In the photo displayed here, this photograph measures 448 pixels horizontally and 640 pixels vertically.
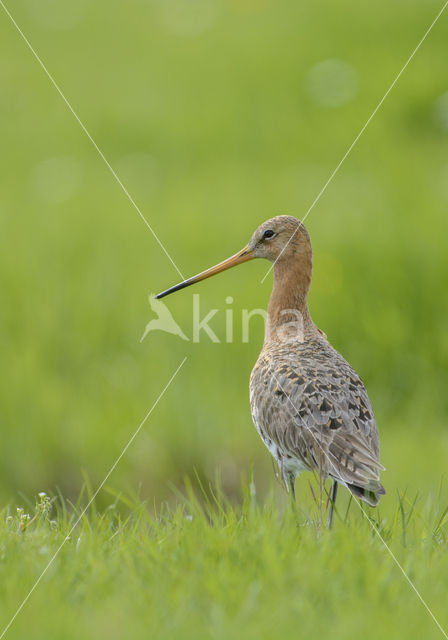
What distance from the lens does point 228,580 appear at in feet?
11.6

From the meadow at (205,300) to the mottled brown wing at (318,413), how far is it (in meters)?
0.30

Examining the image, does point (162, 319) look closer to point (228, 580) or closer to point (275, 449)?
point (275, 449)

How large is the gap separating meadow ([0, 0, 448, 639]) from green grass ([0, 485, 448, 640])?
0.01m

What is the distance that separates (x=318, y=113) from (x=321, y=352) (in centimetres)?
914

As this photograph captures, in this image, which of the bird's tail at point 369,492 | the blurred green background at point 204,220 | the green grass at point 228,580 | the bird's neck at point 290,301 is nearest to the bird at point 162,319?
the bird's neck at point 290,301

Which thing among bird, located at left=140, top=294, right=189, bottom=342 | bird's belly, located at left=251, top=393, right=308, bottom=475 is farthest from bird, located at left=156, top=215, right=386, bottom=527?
bird, located at left=140, top=294, right=189, bottom=342

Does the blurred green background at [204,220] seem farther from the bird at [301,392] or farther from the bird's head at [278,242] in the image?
the bird's head at [278,242]

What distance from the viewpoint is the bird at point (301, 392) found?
4.25 meters

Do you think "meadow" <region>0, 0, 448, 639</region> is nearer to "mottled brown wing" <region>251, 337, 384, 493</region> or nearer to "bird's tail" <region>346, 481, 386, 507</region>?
"bird's tail" <region>346, 481, 386, 507</region>

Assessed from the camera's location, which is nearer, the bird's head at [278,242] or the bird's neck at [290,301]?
the bird's head at [278,242]

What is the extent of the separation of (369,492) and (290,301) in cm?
108

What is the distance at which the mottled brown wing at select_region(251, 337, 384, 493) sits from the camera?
13.9ft

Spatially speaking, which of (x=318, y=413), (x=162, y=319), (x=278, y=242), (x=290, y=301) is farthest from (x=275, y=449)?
(x=162, y=319)

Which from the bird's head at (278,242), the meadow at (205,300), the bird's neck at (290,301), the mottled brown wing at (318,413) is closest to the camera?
the meadow at (205,300)
